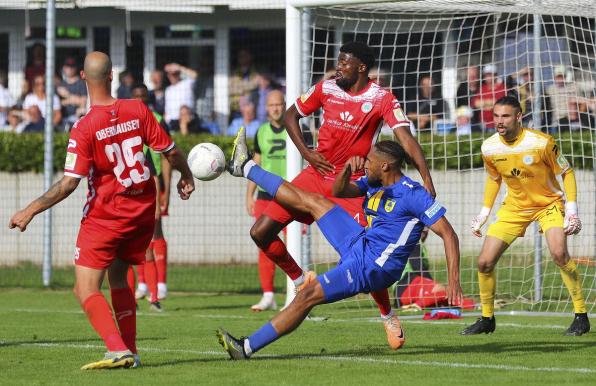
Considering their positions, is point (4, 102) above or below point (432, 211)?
above

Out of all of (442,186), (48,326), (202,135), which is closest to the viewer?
(48,326)

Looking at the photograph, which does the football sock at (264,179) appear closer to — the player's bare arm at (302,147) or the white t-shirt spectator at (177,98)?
the player's bare arm at (302,147)

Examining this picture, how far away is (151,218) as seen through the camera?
339 inches

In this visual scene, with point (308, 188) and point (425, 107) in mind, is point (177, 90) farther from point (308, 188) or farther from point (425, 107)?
point (308, 188)

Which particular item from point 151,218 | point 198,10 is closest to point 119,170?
point 151,218

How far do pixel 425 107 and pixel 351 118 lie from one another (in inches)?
211

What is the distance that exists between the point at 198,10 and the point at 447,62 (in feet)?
33.9

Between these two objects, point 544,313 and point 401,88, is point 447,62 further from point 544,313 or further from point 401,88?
point 544,313

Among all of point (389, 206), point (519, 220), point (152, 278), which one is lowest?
point (152, 278)

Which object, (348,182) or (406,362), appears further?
(348,182)

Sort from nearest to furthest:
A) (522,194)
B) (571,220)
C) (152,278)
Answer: (571,220) < (522,194) < (152,278)

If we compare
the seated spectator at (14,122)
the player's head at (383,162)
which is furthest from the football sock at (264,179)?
the seated spectator at (14,122)

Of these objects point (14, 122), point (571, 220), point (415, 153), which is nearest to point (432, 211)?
point (415, 153)

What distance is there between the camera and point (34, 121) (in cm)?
2198
